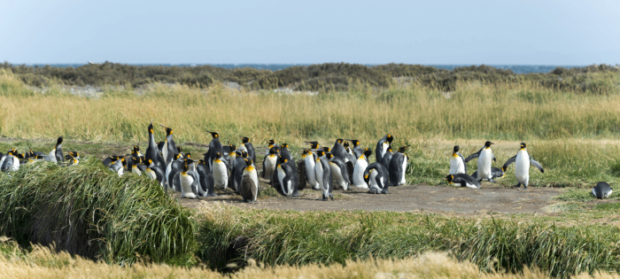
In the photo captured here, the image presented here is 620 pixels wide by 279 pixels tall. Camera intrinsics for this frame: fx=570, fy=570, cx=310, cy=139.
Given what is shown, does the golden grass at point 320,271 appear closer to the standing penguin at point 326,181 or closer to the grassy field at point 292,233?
the grassy field at point 292,233

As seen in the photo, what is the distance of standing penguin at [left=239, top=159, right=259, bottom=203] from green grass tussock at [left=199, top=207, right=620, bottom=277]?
1387mm

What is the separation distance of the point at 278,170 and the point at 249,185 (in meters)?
0.67

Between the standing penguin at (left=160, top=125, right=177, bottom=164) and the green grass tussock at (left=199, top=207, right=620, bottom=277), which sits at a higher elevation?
the standing penguin at (left=160, top=125, right=177, bottom=164)

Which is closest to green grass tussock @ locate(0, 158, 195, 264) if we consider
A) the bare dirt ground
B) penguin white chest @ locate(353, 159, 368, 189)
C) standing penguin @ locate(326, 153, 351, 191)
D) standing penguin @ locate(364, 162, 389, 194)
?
the bare dirt ground

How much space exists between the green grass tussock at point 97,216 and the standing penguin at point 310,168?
2924mm

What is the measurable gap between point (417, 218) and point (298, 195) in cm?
227

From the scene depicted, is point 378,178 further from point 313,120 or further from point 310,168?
point 313,120

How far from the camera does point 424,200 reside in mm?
7895

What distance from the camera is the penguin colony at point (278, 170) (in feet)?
25.9

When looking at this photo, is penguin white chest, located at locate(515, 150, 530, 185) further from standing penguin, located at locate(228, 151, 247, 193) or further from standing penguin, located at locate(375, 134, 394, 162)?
standing penguin, located at locate(228, 151, 247, 193)

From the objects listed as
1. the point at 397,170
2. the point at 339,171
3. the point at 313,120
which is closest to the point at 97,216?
the point at 339,171

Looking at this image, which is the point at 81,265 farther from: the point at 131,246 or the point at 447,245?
the point at 447,245

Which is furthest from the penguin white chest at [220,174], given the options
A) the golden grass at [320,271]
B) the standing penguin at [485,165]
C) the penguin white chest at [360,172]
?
the standing penguin at [485,165]

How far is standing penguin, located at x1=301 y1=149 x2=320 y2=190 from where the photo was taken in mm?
8711
